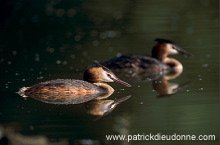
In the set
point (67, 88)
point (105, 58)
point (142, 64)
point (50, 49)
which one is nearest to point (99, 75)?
point (67, 88)

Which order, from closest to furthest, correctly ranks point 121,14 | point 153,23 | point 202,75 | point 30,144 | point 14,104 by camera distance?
point 30,144 → point 14,104 → point 202,75 → point 153,23 → point 121,14

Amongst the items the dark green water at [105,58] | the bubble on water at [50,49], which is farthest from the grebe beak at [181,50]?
the bubble on water at [50,49]

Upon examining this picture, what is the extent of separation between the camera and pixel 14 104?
10914mm

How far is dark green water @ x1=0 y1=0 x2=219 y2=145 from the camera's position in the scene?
31.0 ft

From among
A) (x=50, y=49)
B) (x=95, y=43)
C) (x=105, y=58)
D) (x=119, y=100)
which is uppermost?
(x=95, y=43)

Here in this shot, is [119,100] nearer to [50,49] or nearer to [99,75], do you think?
[99,75]

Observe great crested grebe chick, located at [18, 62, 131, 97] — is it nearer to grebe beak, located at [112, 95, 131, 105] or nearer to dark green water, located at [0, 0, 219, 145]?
dark green water, located at [0, 0, 219, 145]

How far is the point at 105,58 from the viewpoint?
16.2m

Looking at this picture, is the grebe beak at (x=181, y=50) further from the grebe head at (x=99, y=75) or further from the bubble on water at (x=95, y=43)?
the grebe head at (x=99, y=75)

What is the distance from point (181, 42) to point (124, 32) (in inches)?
108

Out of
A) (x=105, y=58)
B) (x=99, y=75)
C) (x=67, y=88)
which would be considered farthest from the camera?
(x=105, y=58)

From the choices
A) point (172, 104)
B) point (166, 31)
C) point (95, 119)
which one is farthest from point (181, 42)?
point (95, 119)

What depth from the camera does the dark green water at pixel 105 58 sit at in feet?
31.0

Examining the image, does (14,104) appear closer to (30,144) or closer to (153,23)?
(30,144)
